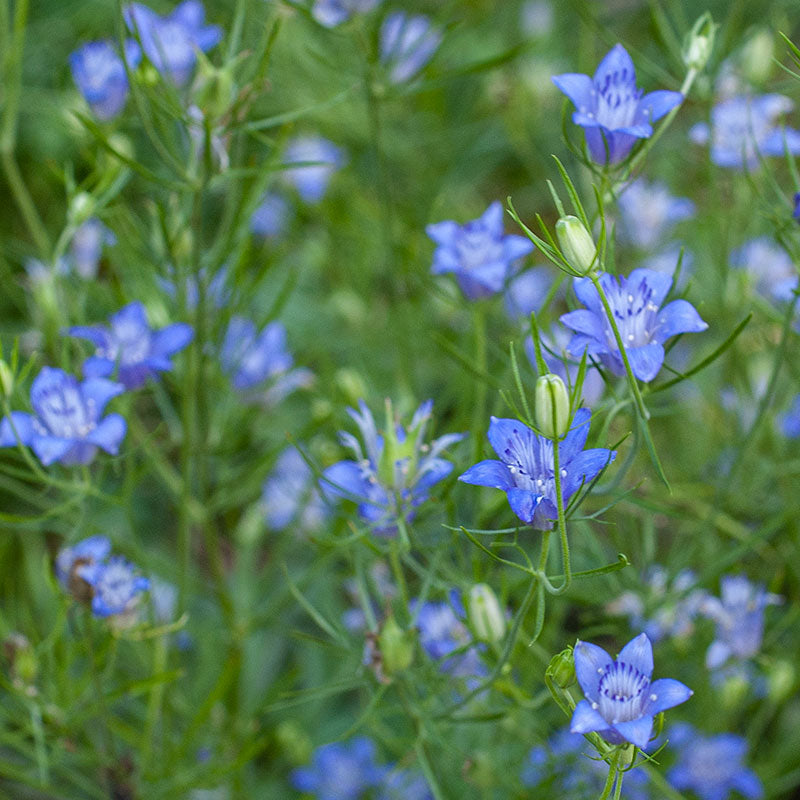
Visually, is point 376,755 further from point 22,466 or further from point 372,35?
point 372,35

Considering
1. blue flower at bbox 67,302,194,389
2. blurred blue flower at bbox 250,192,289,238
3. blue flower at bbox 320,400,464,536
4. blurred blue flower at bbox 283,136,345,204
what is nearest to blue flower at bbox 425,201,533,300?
blue flower at bbox 320,400,464,536

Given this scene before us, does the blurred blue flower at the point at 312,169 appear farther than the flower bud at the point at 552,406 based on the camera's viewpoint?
Yes

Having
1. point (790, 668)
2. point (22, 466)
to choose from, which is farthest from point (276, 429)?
point (790, 668)

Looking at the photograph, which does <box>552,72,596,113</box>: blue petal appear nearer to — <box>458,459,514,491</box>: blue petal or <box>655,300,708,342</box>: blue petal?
<box>655,300,708,342</box>: blue petal

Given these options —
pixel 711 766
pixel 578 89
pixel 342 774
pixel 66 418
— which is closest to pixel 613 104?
pixel 578 89

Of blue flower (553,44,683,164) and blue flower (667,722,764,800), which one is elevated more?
blue flower (553,44,683,164)

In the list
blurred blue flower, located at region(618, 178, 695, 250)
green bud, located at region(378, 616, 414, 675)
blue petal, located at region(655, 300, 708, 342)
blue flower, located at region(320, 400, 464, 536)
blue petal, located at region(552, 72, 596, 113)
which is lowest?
green bud, located at region(378, 616, 414, 675)

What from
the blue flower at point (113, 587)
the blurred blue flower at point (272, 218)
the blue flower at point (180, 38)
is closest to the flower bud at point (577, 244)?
the blue flower at point (113, 587)

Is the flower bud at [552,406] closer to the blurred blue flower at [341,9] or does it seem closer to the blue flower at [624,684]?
the blue flower at [624,684]
